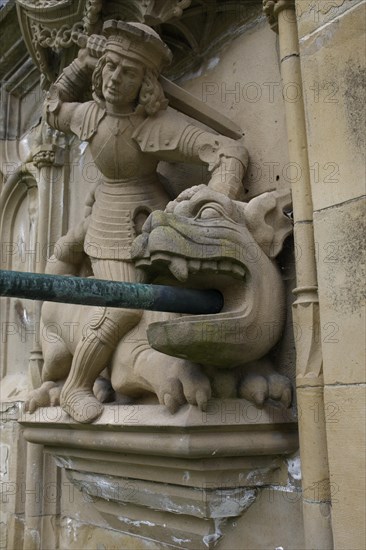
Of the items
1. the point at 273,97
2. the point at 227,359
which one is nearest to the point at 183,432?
the point at 227,359

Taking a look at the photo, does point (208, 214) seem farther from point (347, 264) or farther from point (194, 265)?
point (347, 264)

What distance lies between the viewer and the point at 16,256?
11.1ft

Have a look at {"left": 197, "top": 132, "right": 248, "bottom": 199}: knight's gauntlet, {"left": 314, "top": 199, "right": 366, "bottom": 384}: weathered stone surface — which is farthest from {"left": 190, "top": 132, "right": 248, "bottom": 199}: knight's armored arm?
{"left": 314, "top": 199, "right": 366, "bottom": 384}: weathered stone surface

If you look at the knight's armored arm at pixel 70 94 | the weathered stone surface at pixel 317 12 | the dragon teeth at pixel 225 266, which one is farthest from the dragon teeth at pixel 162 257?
the knight's armored arm at pixel 70 94

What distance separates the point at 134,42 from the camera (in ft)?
6.52

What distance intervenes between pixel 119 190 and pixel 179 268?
71cm

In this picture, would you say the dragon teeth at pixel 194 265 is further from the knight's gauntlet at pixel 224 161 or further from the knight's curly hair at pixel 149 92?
the knight's curly hair at pixel 149 92

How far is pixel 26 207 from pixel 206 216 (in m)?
2.07

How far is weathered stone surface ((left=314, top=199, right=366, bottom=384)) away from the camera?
1.32 meters

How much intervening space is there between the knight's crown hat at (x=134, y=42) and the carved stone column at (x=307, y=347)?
0.53 meters

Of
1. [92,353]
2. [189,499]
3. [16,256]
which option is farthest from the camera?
[16,256]

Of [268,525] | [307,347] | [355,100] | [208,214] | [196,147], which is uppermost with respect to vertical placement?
[196,147]

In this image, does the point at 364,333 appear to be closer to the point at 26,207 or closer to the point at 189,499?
the point at 189,499

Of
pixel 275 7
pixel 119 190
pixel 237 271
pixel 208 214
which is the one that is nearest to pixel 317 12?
pixel 275 7
